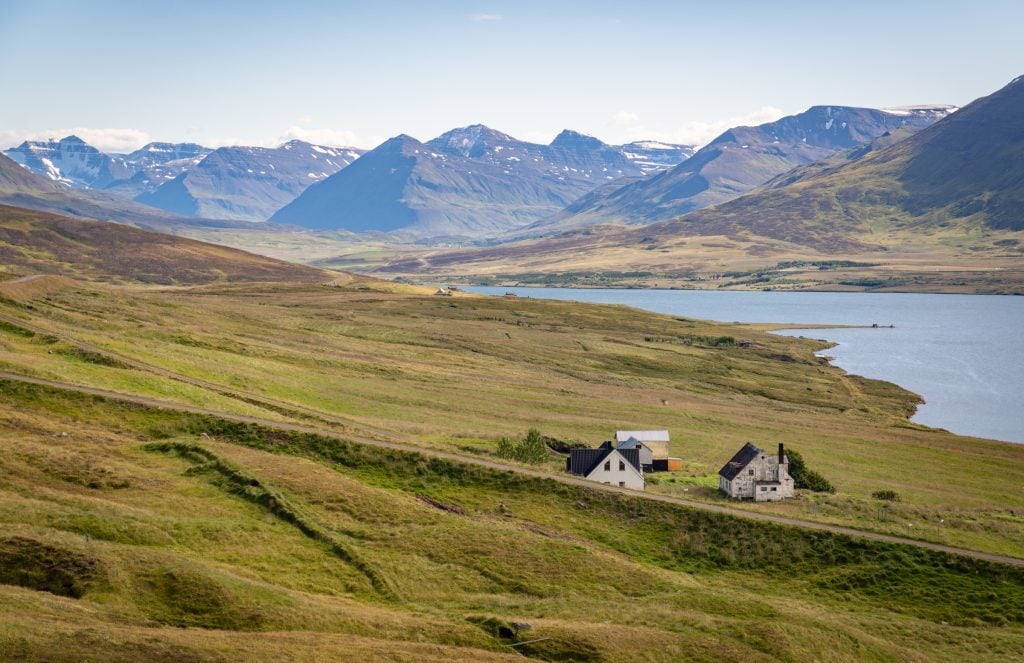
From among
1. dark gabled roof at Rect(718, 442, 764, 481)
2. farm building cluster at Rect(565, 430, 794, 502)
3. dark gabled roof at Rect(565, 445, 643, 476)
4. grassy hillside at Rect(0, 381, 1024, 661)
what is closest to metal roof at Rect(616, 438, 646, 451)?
farm building cluster at Rect(565, 430, 794, 502)

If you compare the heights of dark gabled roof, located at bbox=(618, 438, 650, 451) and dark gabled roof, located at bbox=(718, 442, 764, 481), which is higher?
dark gabled roof, located at bbox=(718, 442, 764, 481)

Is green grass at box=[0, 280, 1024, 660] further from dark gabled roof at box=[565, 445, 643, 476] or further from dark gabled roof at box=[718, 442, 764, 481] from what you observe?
dark gabled roof at box=[718, 442, 764, 481]

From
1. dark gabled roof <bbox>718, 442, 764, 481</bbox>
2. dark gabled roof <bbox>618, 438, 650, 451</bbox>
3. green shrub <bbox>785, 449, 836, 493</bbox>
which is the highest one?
dark gabled roof <bbox>718, 442, 764, 481</bbox>

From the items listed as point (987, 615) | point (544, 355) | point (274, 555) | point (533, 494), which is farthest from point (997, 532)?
point (544, 355)

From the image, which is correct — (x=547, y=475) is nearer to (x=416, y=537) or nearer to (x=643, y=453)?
(x=416, y=537)

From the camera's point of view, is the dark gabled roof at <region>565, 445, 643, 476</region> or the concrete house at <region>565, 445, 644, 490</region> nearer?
the concrete house at <region>565, 445, 644, 490</region>

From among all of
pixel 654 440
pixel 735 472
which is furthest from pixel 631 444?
pixel 735 472

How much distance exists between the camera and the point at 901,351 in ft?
584

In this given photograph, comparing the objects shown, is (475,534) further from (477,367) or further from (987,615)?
(477,367)

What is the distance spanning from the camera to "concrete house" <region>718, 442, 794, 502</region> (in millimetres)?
61281

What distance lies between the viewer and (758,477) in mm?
61844

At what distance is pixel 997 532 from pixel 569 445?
1294 inches

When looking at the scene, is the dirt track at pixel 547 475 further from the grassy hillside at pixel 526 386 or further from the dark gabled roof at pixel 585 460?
the dark gabled roof at pixel 585 460

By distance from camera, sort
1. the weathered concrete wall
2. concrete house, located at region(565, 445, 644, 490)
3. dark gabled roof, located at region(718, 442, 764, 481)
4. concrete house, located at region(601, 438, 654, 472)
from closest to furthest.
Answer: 1. dark gabled roof, located at region(718, 442, 764, 481)
2. the weathered concrete wall
3. concrete house, located at region(565, 445, 644, 490)
4. concrete house, located at region(601, 438, 654, 472)
